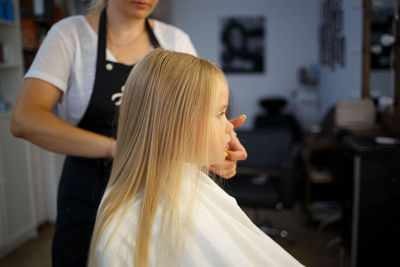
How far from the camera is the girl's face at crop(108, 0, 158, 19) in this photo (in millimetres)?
1007

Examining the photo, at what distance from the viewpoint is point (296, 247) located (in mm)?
2883

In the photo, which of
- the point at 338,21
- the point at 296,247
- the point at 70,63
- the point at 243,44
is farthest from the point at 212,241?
the point at 243,44

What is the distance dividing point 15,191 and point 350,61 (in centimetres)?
340

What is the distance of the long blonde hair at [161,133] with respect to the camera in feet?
2.73

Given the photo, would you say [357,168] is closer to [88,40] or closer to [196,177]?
[196,177]

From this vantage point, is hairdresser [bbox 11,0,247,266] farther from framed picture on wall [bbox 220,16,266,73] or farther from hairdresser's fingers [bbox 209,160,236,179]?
framed picture on wall [bbox 220,16,266,73]

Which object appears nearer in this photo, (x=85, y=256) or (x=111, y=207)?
(x=111, y=207)

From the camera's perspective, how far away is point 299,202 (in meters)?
3.87

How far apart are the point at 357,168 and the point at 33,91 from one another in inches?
66.3

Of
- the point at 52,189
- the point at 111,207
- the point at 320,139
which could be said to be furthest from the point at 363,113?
the point at 52,189

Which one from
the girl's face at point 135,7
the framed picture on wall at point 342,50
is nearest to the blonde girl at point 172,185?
the girl's face at point 135,7

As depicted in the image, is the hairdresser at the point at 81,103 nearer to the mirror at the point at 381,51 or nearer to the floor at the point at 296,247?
the floor at the point at 296,247

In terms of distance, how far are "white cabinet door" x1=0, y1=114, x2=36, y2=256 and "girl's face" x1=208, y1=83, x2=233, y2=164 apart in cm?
246

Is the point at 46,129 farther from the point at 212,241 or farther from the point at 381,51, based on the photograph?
the point at 381,51
